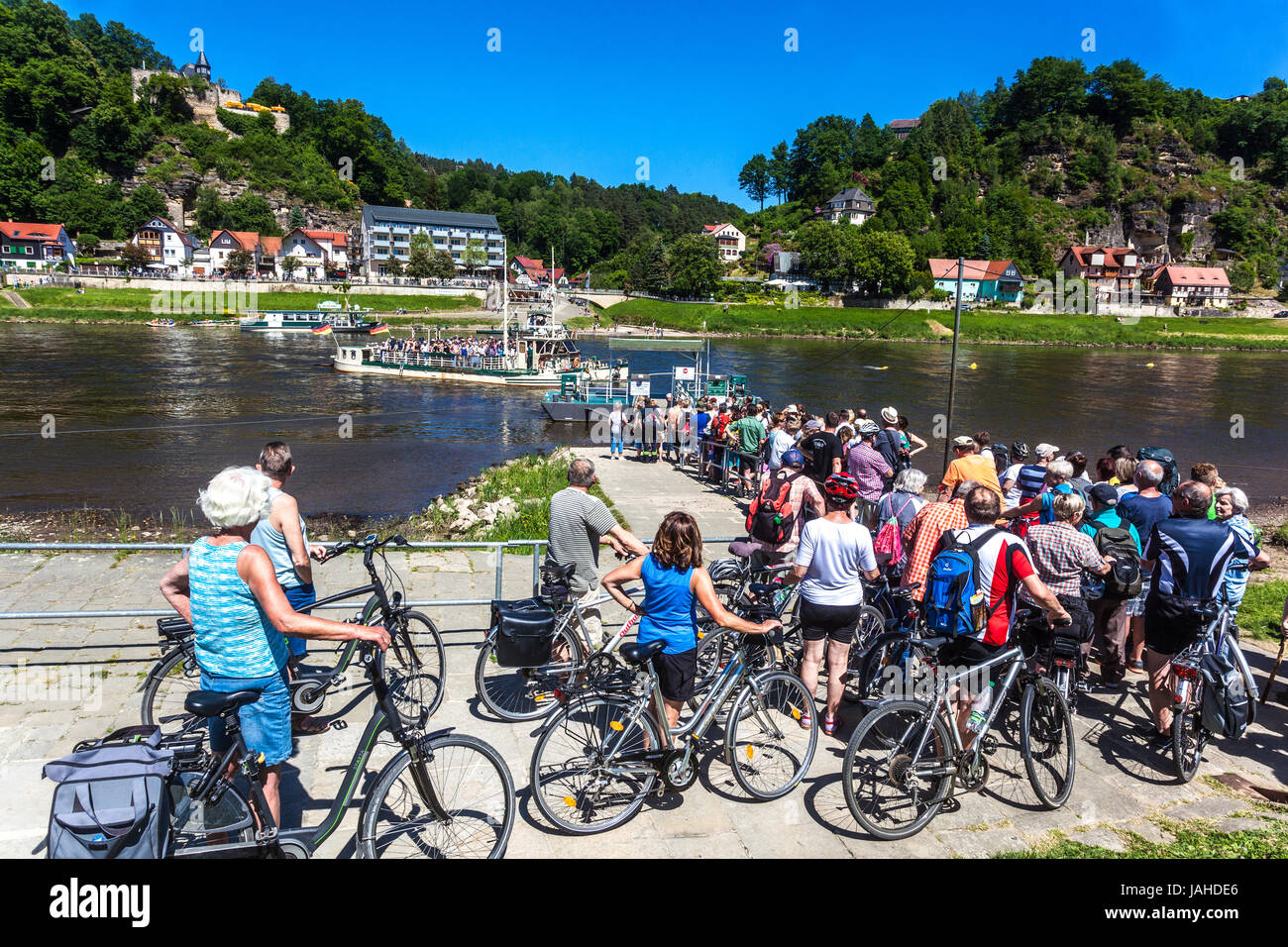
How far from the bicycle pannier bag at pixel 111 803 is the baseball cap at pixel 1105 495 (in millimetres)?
8060

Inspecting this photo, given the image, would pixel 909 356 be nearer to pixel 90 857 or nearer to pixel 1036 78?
pixel 90 857

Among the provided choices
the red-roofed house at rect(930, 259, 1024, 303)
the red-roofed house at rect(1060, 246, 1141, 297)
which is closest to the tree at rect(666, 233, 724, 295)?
the red-roofed house at rect(930, 259, 1024, 303)

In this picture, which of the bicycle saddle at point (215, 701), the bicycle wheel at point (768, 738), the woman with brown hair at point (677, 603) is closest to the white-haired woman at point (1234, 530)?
the bicycle wheel at point (768, 738)

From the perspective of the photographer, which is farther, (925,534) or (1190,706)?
(925,534)

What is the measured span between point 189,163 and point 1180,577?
6182 inches

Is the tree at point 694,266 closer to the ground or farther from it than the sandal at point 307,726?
farther from it

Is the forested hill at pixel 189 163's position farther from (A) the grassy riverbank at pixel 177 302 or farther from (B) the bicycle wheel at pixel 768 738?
(B) the bicycle wheel at pixel 768 738

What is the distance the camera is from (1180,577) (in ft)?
18.8

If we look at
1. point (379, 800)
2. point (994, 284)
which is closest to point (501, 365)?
point (379, 800)

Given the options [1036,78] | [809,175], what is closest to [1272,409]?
[809,175]

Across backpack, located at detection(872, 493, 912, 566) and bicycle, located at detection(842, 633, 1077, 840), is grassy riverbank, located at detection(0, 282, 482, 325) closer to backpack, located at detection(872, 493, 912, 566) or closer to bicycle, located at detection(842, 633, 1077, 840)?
backpack, located at detection(872, 493, 912, 566)

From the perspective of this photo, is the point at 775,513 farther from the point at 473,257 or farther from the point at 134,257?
the point at 473,257

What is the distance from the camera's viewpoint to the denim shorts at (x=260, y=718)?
3.76m

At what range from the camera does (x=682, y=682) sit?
4828mm
